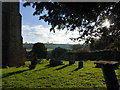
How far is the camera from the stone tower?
A: 1902 cm

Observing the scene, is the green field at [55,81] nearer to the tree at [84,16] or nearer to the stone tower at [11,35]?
the tree at [84,16]

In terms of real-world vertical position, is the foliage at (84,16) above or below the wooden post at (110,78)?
above

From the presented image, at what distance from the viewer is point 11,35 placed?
19688mm

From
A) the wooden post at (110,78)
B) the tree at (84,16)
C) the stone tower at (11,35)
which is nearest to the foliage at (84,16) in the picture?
the tree at (84,16)

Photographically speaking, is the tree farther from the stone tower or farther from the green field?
the stone tower

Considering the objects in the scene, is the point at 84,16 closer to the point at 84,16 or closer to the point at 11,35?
the point at 84,16

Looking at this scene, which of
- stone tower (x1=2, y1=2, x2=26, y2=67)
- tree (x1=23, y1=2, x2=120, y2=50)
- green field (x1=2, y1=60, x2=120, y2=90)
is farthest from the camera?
stone tower (x1=2, y1=2, x2=26, y2=67)

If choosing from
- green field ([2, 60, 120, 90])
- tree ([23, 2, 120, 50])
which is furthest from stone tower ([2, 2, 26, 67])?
tree ([23, 2, 120, 50])

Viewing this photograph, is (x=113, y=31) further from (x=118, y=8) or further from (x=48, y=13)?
(x=48, y=13)

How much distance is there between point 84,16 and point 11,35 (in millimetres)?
17106

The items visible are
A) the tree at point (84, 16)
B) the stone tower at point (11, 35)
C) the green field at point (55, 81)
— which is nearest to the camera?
the tree at point (84, 16)

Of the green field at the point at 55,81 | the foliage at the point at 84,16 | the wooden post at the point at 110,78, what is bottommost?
the green field at the point at 55,81

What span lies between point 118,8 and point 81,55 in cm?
2593

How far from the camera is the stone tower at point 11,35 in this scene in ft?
62.4
